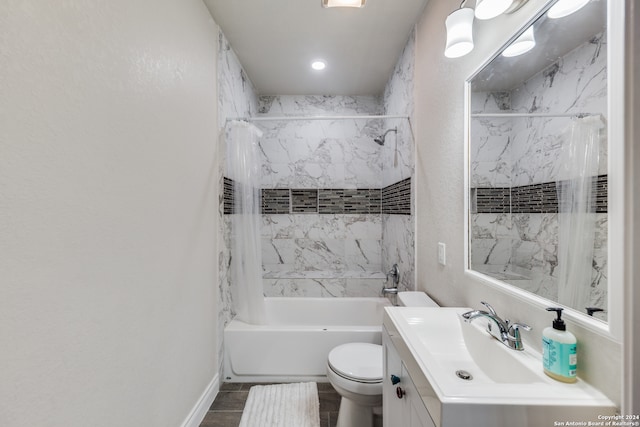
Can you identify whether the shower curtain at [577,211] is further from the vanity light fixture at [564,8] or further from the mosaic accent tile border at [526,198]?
the vanity light fixture at [564,8]

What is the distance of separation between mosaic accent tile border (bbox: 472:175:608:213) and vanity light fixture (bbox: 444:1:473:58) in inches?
25.2

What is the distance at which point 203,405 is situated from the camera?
177 cm

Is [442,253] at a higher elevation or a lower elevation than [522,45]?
lower

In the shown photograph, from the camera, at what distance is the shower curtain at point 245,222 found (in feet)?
7.08

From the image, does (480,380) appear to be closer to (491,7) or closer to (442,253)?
(442,253)

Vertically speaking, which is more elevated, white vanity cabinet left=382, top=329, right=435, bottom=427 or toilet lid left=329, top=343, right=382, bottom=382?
white vanity cabinet left=382, top=329, right=435, bottom=427

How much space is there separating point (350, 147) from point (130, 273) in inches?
104

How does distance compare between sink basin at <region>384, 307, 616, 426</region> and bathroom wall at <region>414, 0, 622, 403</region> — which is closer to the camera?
sink basin at <region>384, 307, 616, 426</region>

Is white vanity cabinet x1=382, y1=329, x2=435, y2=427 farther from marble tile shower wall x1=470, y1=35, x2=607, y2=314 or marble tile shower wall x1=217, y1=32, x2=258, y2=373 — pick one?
marble tile shower wall x1=217, y1=32, x2=258, y2=373

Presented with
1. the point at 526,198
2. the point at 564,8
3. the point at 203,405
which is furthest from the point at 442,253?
the point at 203,405

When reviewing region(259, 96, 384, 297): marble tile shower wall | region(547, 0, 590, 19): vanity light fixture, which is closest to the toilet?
region(547, 0, 590, 19): vanity light fixture

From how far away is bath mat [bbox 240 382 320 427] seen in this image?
1729 millimetres

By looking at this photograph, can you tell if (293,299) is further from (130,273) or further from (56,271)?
(56,271)

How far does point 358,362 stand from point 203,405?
3.31 ft
